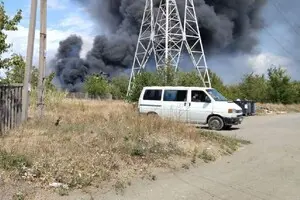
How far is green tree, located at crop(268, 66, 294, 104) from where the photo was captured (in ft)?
221

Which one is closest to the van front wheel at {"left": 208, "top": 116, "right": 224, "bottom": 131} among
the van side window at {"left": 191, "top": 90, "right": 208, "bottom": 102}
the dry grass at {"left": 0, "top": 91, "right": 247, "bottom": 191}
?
the van side window at {"left": 191, "top": 90, "right": 208, "bottom": 102}

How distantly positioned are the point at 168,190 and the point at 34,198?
2.48m

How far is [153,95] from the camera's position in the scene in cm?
2344

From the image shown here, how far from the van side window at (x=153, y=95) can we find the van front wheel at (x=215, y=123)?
2880mm

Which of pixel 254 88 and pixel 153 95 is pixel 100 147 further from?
pixel 254 88

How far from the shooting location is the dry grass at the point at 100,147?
7.88m

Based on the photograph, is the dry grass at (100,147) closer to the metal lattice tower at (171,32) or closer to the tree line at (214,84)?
the tree line at (214,84)

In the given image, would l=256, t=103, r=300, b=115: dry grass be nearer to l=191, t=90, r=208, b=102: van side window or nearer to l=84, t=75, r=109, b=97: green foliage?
l=191, t=90, r=208, b=102: van side window

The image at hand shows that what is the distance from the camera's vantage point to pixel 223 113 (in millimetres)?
21938

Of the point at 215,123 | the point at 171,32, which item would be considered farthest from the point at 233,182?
the point at 171,32

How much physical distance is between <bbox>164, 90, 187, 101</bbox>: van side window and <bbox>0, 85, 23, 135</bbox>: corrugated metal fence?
34.4 ft

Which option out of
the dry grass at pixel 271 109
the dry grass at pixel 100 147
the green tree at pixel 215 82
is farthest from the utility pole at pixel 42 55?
the green tree at pixel 215 82

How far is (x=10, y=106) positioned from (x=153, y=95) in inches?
455

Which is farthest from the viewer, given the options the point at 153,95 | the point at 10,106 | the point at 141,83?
the point at 141,83
